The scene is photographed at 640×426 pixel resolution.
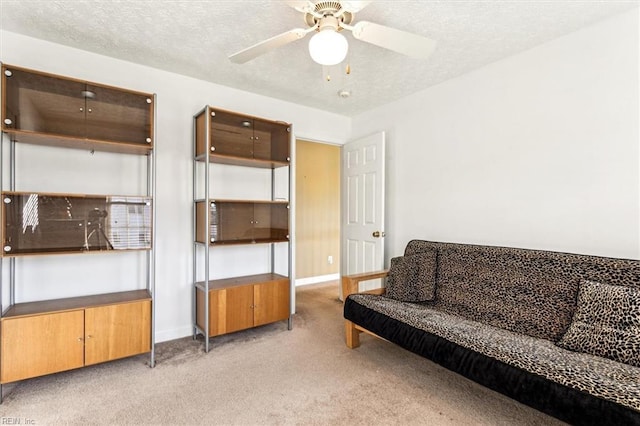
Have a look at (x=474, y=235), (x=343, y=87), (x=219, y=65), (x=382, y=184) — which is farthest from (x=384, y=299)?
(x=219, y=65)

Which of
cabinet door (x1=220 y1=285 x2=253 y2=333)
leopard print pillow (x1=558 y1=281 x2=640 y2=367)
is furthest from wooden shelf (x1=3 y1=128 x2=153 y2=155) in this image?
leopard print pillow (x1=558 y1=281 x2=640 y2=367)

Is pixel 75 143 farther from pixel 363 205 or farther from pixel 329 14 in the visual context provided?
pixel 363 205

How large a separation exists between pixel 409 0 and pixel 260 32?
0.98 meters

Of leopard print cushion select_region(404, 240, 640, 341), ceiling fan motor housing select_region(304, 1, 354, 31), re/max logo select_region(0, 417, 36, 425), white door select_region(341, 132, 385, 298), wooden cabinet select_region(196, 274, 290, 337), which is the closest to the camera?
ceiling fan motor housing select_region(304, 1, 354, 31)

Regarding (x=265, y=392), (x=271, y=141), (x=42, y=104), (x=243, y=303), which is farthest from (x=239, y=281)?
(x=42, y=104)

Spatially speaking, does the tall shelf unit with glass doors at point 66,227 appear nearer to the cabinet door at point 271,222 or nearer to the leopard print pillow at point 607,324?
the cabinet door at point 271,222

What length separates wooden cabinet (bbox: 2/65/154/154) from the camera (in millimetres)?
2039

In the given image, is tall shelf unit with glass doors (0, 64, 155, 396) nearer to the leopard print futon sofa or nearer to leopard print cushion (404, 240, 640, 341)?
the leopard print futon sofa

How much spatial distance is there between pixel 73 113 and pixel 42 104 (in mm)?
168

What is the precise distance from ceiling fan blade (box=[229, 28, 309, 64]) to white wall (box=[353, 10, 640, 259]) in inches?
71.6

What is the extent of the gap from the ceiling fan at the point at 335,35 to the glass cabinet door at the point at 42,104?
4.22ft

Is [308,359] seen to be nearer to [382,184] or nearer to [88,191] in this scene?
[382,184]

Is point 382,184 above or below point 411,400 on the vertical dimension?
above

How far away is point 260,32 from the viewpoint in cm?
220
